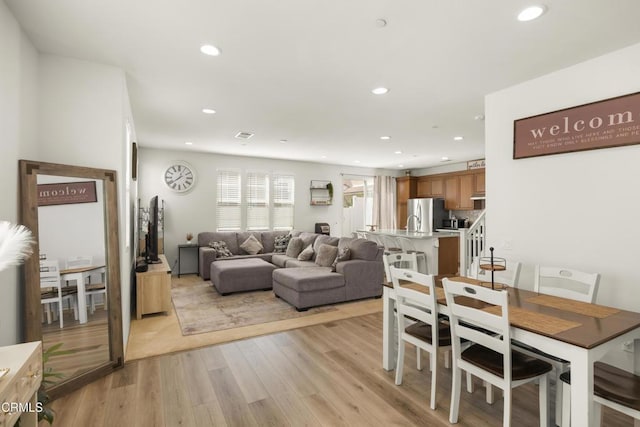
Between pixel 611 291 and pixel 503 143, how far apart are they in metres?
1.57

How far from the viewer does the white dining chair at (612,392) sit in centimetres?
156

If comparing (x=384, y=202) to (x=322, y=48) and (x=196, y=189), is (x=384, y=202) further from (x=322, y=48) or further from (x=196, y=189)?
(x=322, y=48)

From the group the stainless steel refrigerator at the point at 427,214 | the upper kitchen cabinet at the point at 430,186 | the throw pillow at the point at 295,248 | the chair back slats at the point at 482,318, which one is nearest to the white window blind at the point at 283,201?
the throw pillow at the point at 295,248

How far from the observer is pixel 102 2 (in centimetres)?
194

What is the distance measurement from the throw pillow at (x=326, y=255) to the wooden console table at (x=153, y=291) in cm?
224

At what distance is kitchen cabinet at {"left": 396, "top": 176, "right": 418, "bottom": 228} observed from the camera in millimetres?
9344

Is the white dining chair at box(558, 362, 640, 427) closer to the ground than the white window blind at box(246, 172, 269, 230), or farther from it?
closer to the ground

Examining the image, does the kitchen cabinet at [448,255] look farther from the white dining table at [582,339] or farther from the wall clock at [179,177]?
the wall clock at [179,177]

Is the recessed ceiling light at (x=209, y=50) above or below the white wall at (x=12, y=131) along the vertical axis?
above

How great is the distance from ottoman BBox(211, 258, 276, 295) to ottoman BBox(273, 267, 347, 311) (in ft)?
2.21

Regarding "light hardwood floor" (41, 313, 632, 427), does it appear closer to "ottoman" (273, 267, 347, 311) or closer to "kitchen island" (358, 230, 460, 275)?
"ottoman" (273, 267, 347, 311)

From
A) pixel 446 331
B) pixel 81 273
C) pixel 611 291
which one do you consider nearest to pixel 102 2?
pixel 81 273

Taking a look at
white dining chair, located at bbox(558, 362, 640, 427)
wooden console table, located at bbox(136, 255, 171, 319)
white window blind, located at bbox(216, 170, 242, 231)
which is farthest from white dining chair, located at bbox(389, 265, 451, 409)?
white window blind, located at bbox(216, 170, 242, 231)

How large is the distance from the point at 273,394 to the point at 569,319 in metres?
2.00
